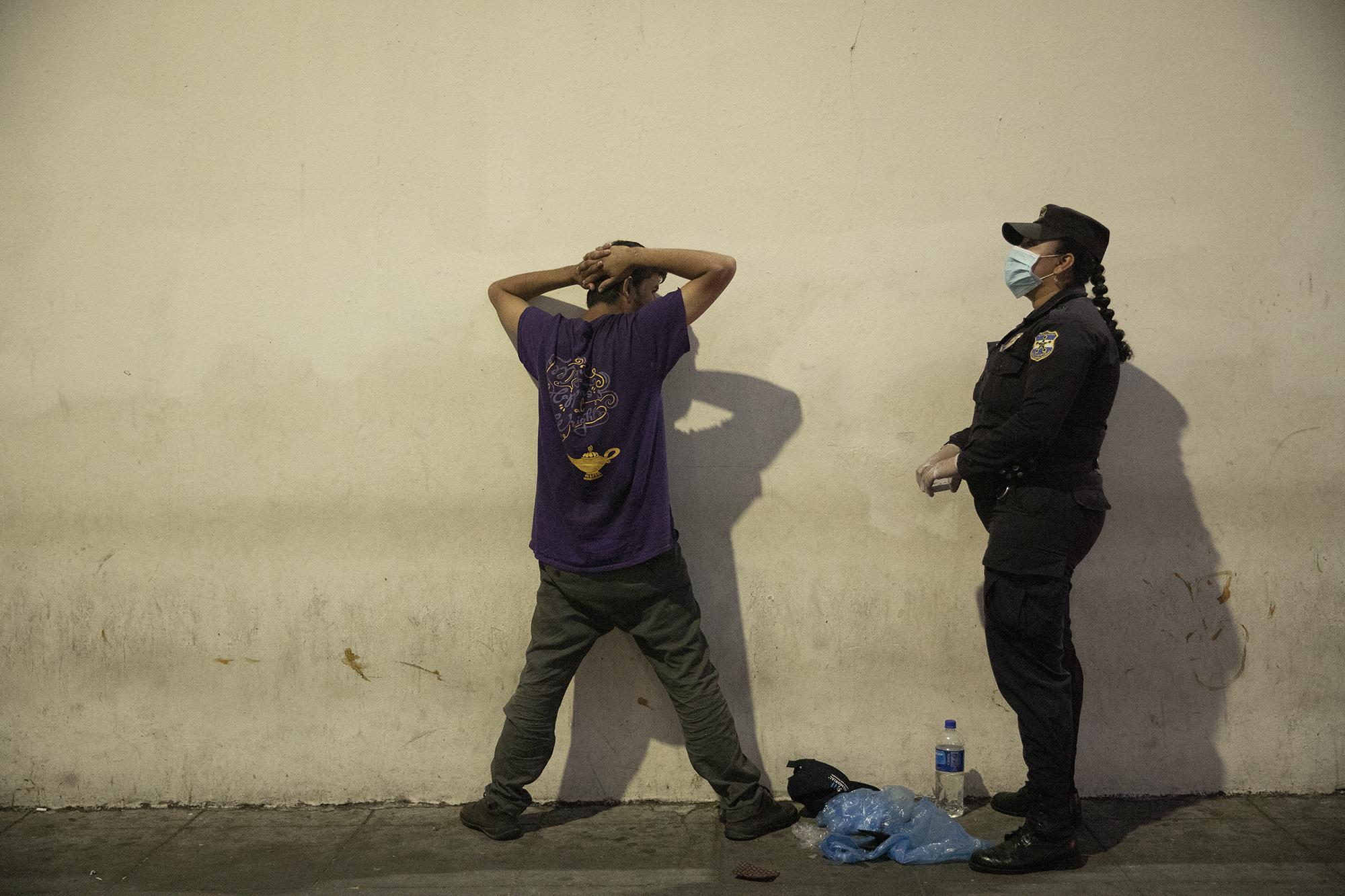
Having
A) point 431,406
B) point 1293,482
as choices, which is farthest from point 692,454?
point 1293,482

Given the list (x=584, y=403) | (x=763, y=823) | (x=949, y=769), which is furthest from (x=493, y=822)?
(x=949, y=769)

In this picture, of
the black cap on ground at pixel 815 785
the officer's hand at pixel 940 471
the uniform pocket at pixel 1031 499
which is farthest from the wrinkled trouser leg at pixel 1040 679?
the black cap on ground at pixel 815 785

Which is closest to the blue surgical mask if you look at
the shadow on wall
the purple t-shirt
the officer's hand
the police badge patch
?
the police badge patch

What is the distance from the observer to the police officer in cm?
347

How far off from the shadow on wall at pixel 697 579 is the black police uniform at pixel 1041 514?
2.71 ft

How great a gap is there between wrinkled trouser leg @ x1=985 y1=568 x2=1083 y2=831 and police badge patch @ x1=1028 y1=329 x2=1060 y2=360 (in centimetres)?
69

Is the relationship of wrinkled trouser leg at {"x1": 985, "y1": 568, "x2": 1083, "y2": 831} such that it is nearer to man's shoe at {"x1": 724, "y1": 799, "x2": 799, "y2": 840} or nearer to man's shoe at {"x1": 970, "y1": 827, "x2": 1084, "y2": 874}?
man's shoe at {"x1": 970, "y1": 827, "x2": 1084, "y2": 874}

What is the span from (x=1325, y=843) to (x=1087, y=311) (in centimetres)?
193

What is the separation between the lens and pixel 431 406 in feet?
13.5

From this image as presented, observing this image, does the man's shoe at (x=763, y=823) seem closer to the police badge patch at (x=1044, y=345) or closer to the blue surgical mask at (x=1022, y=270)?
the police badge patch at (x=1044, y=345)

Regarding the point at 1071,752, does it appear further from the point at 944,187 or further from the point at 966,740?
the point at 944,187

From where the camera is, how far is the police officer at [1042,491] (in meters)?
3.47

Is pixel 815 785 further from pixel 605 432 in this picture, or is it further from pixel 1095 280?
pixel 1095 280

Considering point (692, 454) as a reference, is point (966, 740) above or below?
below
